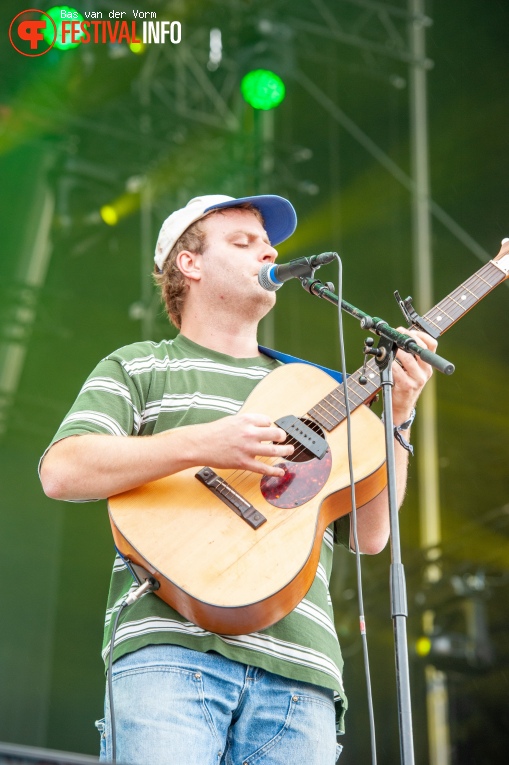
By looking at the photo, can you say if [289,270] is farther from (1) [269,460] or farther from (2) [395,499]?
(2) [395,499]

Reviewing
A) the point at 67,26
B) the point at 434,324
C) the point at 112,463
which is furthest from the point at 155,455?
the point at 67,26

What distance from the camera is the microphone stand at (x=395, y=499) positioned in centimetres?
189

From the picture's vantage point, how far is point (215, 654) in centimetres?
214

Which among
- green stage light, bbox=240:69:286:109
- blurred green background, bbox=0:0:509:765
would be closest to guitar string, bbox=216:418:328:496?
blurred green background, bbox=0:0:509:765

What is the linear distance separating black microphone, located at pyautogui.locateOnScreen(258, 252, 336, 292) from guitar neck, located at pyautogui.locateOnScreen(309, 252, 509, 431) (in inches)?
→ 13.6

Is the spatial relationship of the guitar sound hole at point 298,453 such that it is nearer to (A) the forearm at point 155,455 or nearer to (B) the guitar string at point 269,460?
(B) the guitar string at point 269,460

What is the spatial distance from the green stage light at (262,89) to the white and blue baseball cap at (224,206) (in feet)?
13.8

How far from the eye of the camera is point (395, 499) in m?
2.05

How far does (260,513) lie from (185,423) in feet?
1.13

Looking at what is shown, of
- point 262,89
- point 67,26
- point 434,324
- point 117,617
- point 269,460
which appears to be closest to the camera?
point 117,617

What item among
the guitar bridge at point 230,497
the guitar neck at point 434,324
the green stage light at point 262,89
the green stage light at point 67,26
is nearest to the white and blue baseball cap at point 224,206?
the guitar neck at point 434,324

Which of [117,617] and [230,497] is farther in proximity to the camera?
[230,497]

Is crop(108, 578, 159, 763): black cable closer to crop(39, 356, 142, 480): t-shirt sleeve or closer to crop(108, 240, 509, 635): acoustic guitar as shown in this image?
crop(108, 240, 509, 635): acoustic guitar

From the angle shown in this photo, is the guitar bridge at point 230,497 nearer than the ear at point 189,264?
Yes
